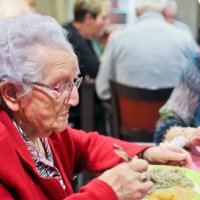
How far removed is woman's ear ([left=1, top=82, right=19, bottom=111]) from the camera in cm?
108

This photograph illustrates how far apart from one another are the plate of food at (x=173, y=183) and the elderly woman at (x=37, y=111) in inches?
5.4

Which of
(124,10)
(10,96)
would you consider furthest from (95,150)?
(124,10)

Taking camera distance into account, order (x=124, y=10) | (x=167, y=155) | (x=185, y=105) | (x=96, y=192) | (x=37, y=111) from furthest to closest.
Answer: (x=124, y=10) < (x=185, y=105) < (x=167, y=155) < (x=37, y=111) < (x=96, y=192)

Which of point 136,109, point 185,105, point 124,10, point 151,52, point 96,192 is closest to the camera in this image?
point 96,192

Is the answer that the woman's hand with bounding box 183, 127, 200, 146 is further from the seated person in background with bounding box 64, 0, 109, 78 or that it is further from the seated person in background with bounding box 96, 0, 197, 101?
the seated person in background with bounding box 64, 0, 109, 78

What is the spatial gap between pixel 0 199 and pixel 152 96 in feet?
5.86

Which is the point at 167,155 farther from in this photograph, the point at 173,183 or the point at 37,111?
the point at 37,111

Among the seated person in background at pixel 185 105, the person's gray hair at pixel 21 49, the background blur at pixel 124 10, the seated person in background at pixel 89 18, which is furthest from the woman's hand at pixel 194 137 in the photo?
the background blur at pixel 124 10

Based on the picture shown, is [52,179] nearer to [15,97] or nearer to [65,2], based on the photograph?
[15,97]

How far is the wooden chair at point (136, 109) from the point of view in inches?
104

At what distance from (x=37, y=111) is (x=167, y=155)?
19.5 inches

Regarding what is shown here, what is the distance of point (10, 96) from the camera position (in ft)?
3.58

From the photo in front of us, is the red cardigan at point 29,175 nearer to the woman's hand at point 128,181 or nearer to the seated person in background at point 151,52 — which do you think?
the woman's hand at point 128,181

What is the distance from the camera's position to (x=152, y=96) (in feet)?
8.68
